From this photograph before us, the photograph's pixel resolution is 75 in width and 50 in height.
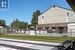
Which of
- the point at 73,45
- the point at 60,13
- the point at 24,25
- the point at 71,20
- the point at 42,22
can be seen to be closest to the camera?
the point at 73,45

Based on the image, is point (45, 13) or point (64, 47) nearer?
point (64, 47)

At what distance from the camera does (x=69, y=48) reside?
23.1 feet

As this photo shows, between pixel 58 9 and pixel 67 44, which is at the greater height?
pixel 58 9

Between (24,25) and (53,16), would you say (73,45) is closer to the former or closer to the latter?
(53,16)

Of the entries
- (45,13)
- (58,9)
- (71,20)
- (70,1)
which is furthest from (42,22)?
(70,1)

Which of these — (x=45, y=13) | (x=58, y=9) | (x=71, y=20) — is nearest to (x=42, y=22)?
(x=45, y=13)

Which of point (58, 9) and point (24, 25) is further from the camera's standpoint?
point (24, 25)

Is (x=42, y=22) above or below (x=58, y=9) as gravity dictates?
below

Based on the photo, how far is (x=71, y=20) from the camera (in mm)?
48812

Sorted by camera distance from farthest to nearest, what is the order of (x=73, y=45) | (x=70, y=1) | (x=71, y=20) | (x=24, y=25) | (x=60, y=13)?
(x=24, y=25) → (x=60, y=13) → (x=71, y=20) → (x=70, y=1) → (x=73, y=45)

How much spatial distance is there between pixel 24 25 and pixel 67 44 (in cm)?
12872

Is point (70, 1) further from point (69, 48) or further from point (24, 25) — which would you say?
point (24, 25)

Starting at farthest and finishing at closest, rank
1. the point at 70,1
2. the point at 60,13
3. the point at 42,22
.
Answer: the point at 42,22 < the point at 60,13 < the point at 70,1

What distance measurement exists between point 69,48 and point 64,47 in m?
0.20
